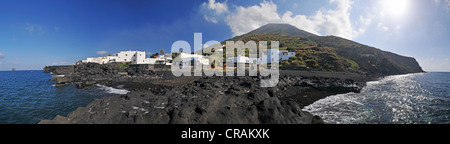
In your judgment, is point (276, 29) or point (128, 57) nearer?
point (128, 57)

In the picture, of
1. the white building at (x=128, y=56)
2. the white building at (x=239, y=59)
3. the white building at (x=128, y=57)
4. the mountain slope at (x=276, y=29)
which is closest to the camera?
the white building at (x=128, y=57)

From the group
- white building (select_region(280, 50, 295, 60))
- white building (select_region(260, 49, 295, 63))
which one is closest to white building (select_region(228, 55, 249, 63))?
white building (select_region(260, 49, 295, 63))

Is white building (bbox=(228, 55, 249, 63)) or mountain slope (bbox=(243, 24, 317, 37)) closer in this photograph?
white building (bbox=(228, 55, 249, 63))

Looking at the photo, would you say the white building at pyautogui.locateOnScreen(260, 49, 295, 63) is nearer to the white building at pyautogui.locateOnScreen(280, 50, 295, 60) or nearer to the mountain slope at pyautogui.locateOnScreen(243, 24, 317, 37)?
the white building at pyautogui.locateOnScreen(280, 50, 295, 60)

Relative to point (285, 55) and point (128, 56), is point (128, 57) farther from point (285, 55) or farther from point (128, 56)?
point (285, 55)

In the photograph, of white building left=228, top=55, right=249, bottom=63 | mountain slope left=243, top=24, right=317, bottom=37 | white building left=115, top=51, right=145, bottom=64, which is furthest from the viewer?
mountain slope left=243, top=24, right=317, bottom=37

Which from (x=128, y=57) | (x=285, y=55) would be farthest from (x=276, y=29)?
(x=128, y=57)

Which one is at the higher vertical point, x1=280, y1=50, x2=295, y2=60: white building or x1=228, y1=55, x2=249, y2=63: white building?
x1=280, y1=50, x2=295, y2=60: white building

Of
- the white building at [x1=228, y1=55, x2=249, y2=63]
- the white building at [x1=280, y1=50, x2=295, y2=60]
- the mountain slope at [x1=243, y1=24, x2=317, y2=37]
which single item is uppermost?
the mountain slope at [x1=243, y1=24, x2=317, y2=37]

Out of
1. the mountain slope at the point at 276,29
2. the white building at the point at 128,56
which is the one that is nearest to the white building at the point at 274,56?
the white building at the point at 128,56

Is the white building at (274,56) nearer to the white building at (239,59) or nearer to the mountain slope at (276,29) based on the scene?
the white building at (239,59)

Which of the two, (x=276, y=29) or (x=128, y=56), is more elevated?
(x=276, y=29)
